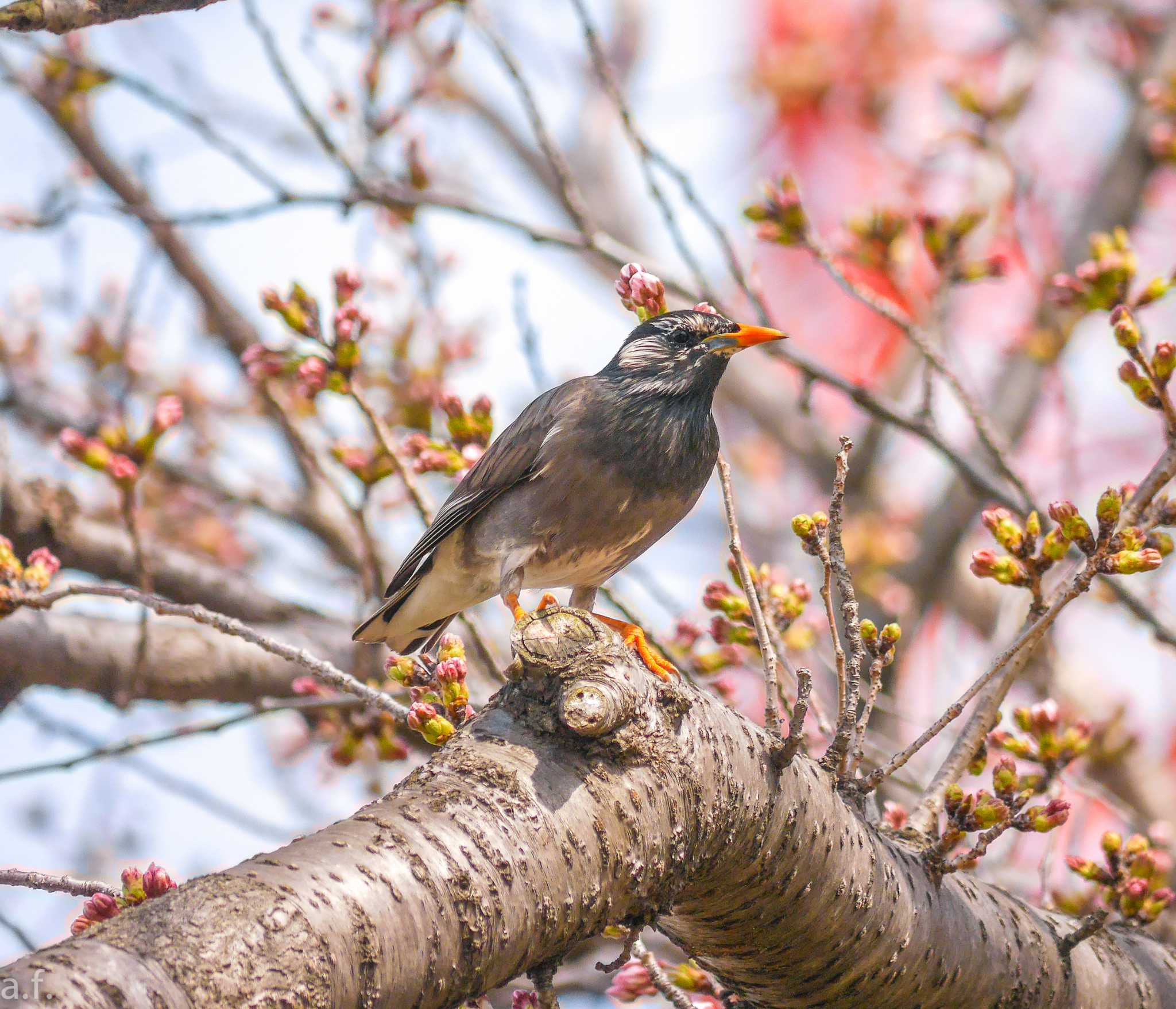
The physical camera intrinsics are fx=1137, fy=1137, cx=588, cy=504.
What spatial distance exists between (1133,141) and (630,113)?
3868mm

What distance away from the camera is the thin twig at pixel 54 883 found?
1991 mm

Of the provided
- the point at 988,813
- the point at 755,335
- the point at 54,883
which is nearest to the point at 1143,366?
the point at 988,813

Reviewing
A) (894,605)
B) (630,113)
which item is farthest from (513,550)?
(894,605)

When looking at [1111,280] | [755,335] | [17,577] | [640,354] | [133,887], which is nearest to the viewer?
[133,887]

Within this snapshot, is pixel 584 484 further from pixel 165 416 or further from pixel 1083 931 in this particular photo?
pixel 1083 931

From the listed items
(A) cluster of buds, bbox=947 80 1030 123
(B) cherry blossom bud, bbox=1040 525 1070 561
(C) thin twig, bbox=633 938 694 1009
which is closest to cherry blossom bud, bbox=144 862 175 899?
(C) thin twig, bbox=633 938 694 1009

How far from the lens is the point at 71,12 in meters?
1.86

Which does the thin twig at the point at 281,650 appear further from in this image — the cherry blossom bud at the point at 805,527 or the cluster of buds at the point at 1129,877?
the cluster of buds at the point at 1129,877

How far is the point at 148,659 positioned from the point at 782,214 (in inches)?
106

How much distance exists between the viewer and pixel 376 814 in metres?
1.70

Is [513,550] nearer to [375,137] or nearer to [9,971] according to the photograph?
[375,137]

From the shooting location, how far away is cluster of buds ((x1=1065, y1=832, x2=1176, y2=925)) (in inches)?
100

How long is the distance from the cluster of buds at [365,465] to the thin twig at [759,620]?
1.39 m

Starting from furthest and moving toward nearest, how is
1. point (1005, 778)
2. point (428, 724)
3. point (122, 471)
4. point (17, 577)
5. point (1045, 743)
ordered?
point (122, 471) < point (17, 577) < point (1045, 743) < point (1005, 778) < point (428, 724)
